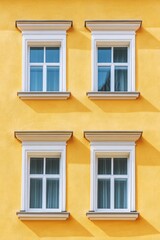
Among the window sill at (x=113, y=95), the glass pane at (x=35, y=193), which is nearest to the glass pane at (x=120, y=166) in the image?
the window sill at (x=113, y=95)

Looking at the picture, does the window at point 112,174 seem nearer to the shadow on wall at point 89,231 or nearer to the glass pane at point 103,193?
the glass pane at point 103,193

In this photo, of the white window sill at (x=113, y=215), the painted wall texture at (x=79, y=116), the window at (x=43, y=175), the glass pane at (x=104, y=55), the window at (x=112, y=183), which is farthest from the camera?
the glass pane at (x=104, y=55)

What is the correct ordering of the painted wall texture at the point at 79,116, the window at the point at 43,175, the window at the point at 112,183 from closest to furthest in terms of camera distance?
the painted wall texture at the point at 79,116 → the window at the point at 43,175 → the window at the point at 112,183

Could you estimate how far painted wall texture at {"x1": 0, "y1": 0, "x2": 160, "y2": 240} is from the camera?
2644 centimetres

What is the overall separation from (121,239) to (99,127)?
114 inches

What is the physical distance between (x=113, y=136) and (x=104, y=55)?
7.42ft

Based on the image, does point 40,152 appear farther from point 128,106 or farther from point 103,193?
point 128,106

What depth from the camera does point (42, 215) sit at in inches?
1038

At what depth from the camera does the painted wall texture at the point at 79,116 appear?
86.7 feet

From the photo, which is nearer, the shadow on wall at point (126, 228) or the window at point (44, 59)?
the shadow on wall at point (126, 228)

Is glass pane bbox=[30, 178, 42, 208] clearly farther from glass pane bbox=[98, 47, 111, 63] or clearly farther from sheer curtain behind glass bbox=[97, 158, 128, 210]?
glass pane bbox=[98, 47, 111, 63]

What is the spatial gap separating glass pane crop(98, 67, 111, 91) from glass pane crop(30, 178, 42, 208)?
2920 millimetres

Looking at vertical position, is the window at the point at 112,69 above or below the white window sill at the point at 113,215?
above

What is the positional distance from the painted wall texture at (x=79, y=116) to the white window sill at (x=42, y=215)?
0.45ft
